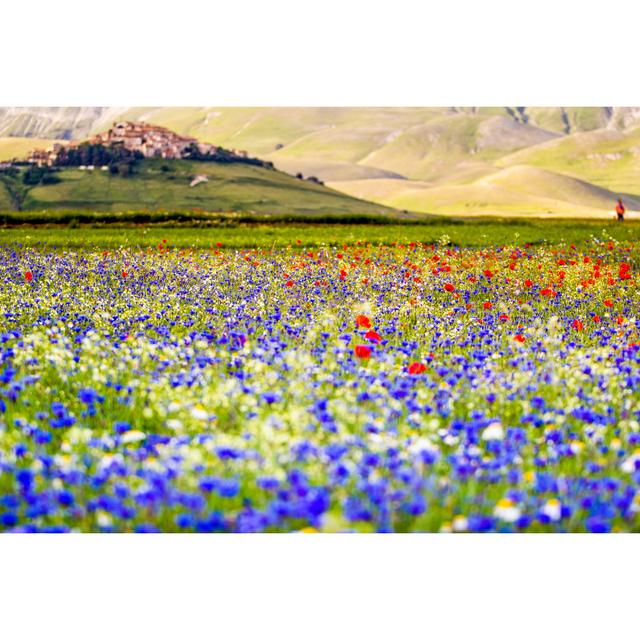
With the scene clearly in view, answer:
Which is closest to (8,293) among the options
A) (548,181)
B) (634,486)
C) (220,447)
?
(220,447)

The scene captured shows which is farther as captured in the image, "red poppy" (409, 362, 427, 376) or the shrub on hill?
the shrub on hill

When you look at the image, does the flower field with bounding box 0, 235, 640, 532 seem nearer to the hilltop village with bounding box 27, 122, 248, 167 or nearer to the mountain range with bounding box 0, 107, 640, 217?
the mountain range with bounding box 0, 107, 640, 217

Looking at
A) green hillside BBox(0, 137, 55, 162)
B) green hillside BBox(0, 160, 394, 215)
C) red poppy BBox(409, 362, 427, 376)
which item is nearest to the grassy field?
green hillside BBox(0, 137, 55, 162)

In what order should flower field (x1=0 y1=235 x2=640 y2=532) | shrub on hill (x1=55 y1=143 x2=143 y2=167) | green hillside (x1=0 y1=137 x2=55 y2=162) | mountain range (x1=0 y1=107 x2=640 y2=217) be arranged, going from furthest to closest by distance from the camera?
1. shrub on hill (x1=55 y1=143 x2=143 y2=167)
2. mountain range (x1=0 y1=107 x2=640 y2=217)
3. green hillside (x1=0 y1=137 x2=55 y2=162)
4. flower field (x1=0 y1=235 x2=640 y2=532)

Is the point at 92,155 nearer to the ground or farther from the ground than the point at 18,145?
farther from the ground

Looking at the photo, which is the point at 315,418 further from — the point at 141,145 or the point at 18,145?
the point at 141,145

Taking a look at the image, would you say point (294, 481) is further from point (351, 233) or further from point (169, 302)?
point (351, 233)

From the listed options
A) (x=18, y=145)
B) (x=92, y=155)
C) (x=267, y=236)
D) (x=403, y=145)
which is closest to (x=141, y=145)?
(x=92, y=155)
